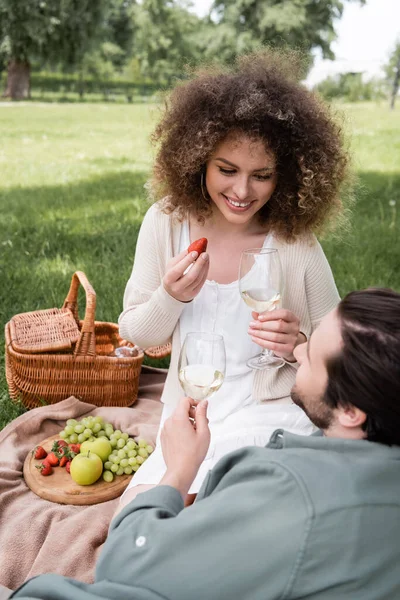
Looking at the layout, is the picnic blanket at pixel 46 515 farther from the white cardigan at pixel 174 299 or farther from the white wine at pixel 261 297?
the white wine at pixel 261 297

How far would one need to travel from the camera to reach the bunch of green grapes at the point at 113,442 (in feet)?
11.8

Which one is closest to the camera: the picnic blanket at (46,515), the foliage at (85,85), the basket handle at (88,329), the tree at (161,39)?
the picnic blanket at (46,515)

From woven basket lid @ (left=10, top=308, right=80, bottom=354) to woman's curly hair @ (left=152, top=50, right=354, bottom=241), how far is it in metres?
1.19

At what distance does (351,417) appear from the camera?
1.74 metres

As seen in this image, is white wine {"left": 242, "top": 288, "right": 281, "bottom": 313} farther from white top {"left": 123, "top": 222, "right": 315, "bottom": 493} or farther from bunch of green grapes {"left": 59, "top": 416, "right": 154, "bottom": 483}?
bunch of green grapes {"left": 59, "top": 416, "right": 154, "bottom": 483}

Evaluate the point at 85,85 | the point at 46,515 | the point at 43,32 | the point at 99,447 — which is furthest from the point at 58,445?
the point at 85,85

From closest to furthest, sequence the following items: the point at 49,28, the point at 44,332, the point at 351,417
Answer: the point at 351,417 → the point at 44,332 → the point at 49,28

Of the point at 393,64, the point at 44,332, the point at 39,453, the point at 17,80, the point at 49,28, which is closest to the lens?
the point at 39,453

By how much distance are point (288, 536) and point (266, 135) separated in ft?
6.71

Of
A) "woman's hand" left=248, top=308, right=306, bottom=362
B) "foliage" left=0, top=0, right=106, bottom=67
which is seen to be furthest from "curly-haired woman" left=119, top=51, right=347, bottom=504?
"foliage" left=0, top=0, right=106, bottom=67

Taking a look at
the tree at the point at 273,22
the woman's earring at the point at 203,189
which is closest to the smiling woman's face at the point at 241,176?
the woman's earring at the point at 203,189

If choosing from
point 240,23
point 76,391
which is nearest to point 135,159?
point 76,391

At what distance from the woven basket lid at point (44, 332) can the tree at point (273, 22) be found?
37896mm

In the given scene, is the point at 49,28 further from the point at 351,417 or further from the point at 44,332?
the point at 351,417
